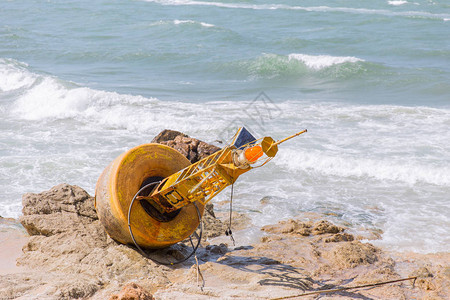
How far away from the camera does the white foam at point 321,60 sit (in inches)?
925

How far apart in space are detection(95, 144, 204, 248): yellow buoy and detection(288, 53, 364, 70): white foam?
1791 centimetres

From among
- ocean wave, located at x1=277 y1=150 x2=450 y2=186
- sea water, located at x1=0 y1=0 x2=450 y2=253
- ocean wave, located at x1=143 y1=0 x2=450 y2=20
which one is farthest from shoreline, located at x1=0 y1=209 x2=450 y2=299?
ocean wave, located at x1=143 y1=0 x2=450 y2=20

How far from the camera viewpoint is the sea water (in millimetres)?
10227

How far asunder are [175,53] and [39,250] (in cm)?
2030

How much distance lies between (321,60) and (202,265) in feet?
62.9

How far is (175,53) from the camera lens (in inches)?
1024

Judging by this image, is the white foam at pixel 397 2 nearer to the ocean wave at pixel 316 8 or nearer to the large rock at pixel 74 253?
the ocean wave at pixel 316 8

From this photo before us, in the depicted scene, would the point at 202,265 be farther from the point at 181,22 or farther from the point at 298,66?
the point at 181,22

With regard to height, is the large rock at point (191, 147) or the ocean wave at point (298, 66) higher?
the large rock at point (191, 147)

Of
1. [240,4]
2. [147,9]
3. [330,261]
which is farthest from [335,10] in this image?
[330,261]

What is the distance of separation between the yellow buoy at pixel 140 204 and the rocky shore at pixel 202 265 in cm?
32

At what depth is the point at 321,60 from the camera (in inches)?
947

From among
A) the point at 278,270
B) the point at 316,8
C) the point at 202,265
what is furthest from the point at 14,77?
the point at 316,8

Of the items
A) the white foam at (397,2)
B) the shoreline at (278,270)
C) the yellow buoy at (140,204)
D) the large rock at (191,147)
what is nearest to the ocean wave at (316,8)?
the white foam at (397,2)
